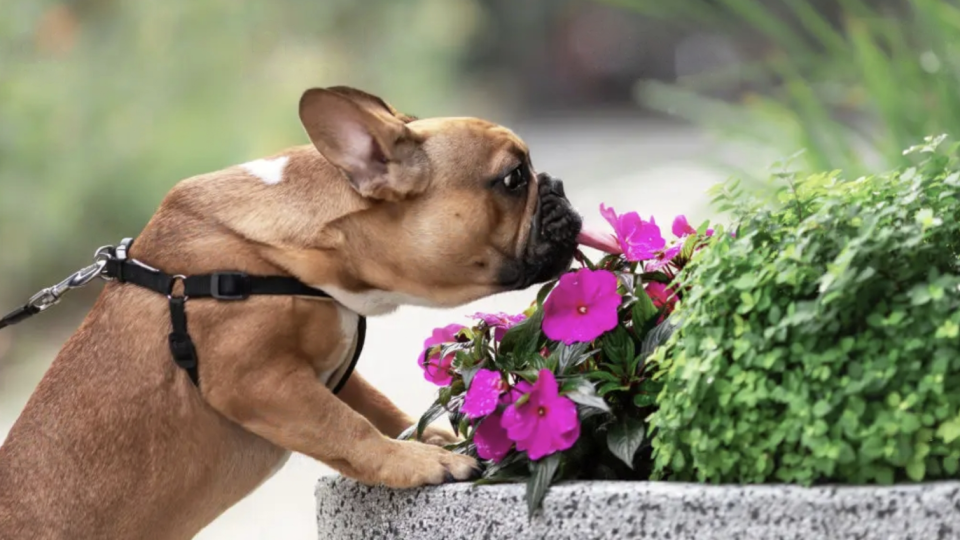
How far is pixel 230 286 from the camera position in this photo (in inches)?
56.8

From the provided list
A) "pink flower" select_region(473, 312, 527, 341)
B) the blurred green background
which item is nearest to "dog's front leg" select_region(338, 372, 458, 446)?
"pink flower" select_region(473, 312, 527, 341)

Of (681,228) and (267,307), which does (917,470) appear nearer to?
(681,228)

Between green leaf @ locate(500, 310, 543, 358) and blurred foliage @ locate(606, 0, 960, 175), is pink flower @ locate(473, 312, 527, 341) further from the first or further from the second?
blurred foliage @ locate(606, 0, 960, 175)

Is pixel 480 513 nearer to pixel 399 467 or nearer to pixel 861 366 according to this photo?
pixel 399 467

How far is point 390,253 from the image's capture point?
1.51 meters

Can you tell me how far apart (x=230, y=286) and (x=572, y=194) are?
0.98 metres

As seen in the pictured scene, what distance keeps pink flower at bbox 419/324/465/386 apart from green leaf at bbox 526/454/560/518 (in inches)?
10.6

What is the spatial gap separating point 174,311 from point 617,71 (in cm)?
252

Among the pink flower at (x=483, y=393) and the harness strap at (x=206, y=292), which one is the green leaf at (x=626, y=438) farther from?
the harness strap at (x=206, y=292)

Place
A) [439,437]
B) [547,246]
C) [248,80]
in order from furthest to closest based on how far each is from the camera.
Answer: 1. [248,80]
2. [439,437]
3. [547,246]

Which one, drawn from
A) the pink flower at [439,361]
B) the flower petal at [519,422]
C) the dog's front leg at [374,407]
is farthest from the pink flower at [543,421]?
the dog's front leg at [374,407]

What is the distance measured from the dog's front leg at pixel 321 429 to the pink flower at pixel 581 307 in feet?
0.64

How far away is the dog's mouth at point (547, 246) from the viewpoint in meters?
1.52

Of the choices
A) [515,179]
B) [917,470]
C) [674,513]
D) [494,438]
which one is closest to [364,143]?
[515,179]
